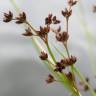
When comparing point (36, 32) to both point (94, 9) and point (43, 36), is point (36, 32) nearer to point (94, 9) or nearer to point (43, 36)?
point (43, 36)

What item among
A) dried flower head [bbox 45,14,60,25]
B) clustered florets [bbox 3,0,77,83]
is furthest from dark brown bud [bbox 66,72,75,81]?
dried flower head [bbox 45,14,60,25]

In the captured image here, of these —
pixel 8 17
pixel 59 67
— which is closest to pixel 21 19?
A: pixel 8 17

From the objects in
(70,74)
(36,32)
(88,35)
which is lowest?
(88,35)

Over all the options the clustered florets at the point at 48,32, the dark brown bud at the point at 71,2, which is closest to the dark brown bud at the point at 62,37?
the clustered florets at the point at 48,32

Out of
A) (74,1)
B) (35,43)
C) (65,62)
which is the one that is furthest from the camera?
(35,43)

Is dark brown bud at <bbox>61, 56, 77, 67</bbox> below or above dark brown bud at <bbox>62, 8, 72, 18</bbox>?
below

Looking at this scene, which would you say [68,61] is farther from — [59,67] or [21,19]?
[21,19]

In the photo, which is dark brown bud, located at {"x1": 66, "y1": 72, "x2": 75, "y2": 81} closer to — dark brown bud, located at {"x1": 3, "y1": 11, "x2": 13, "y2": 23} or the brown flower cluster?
the brown flower cluster

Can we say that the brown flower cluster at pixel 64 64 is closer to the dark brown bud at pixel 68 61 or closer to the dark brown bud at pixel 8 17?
the dark brown bud at pixel 68 61

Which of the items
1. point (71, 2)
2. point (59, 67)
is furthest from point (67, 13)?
point (59, 67)

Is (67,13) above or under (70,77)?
above

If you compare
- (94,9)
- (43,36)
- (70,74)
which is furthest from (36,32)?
(94,9)
